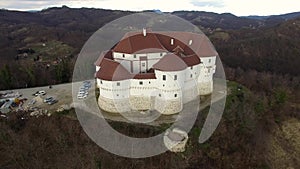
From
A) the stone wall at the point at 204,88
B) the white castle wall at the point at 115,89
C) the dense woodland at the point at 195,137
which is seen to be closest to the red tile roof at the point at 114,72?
the white castle wall at the point at 115,89

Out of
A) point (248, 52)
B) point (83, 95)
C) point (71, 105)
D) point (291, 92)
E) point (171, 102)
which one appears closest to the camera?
point (171, 102)

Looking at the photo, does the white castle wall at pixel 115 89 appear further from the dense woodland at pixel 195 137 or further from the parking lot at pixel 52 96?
the parking lot at pixel 52 96

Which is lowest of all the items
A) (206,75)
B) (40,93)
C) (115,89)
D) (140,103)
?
(40,93)

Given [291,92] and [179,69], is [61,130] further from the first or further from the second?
[291,92]

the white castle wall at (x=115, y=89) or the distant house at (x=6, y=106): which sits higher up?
the white castle wall at (x=115, y=89)

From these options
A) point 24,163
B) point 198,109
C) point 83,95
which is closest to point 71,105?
point 83,95

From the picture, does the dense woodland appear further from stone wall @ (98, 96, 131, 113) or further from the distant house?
stone wall @ (98, 96, 131, 113)

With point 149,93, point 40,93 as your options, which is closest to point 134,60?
point 149,93

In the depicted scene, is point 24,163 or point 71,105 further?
point 71,105

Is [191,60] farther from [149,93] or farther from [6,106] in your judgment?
[6,106]
